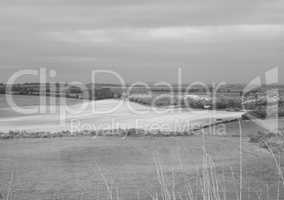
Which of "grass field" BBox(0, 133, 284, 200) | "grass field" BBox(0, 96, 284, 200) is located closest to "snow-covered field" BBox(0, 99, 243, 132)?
"grass field" BBox(0, 96, 284, 200)

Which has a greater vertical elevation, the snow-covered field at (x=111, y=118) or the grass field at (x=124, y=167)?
the snow-covered field at (x=111, y=118)

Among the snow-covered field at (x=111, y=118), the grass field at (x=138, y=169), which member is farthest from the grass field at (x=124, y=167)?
the snow-covered field at (x=111, y=118)

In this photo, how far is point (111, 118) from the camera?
46.9ft

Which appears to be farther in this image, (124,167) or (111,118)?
(111,118)

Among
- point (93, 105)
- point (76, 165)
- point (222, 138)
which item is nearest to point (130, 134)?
point (222, 138)

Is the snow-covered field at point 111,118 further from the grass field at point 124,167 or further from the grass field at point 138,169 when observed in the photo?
the grass field at point 124,167

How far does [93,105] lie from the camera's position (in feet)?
55.5

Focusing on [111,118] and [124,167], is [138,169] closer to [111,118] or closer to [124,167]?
[124,167]

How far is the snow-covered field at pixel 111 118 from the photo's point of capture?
1279 cm

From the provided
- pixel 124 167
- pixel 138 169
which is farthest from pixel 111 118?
pixel 138 169

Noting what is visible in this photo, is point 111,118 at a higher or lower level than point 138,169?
higher

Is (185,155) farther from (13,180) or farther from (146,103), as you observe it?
(146,103)

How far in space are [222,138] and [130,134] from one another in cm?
208

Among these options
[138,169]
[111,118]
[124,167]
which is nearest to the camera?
[138,169]
